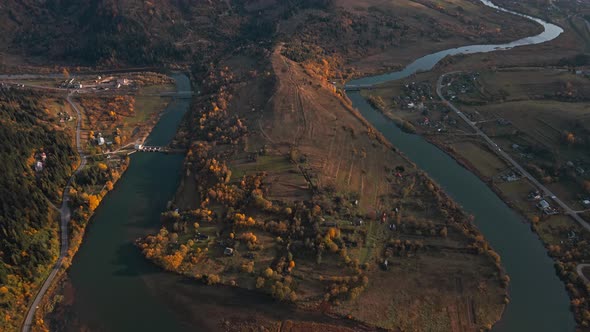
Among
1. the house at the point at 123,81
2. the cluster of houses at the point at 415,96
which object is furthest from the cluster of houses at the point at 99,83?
the cluster of houses at the point at 415,96

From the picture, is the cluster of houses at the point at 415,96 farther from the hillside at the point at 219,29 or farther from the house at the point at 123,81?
the house at the point at 123,81

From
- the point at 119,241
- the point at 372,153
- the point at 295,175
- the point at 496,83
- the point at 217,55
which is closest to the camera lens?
the point at 119,241

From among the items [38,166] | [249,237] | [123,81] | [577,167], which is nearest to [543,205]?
[577,167]

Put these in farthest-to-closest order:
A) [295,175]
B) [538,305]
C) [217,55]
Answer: [217,55], [295,175], [538,305]

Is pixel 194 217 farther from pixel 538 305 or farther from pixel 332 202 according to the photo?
pixel 538 305

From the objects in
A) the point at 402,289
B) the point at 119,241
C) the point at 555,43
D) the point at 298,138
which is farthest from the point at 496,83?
the point at 119,241

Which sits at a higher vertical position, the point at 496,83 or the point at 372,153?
the point at 496,83

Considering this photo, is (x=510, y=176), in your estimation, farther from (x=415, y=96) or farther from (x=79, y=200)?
(x=79, y=200)
